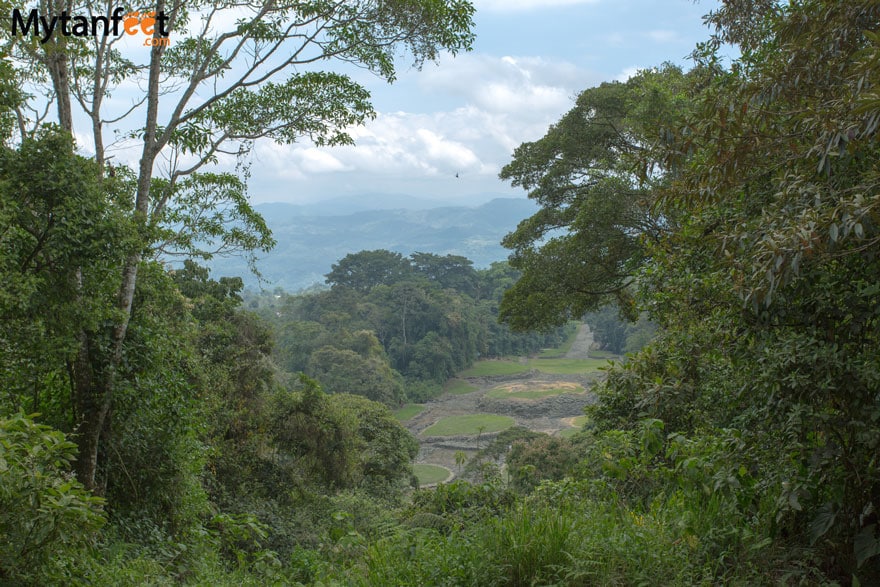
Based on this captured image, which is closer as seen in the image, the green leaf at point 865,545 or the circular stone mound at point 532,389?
the green leaf at point 865,545

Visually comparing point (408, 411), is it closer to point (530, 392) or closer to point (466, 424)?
point (466, 424)

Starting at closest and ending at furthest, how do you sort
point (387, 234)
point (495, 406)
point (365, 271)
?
point (495, 406) < point (365, 271) < point (387, 234)

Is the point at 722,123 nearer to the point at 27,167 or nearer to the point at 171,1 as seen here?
the point at 27,167

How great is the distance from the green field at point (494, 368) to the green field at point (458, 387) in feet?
3.94

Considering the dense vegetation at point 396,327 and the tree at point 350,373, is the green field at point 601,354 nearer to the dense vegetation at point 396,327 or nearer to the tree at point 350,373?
the dense vegetation at point 396,327

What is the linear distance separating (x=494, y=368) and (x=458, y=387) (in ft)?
14.9

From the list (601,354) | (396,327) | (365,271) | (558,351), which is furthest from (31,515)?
(558,351)

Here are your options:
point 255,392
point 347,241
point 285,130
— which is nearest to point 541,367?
point 255,392

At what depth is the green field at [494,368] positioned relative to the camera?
140ft

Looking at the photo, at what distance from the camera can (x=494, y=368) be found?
4375 cm

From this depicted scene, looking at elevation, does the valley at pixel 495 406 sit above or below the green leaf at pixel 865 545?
below

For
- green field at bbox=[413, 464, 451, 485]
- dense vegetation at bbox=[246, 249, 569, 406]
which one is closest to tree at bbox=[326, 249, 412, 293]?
dense vegetation at bbox=[246, 249, 569, 406]

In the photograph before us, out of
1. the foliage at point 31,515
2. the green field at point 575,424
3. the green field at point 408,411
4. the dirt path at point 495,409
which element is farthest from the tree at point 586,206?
the green field at point 408,411

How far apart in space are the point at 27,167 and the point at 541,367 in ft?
137
